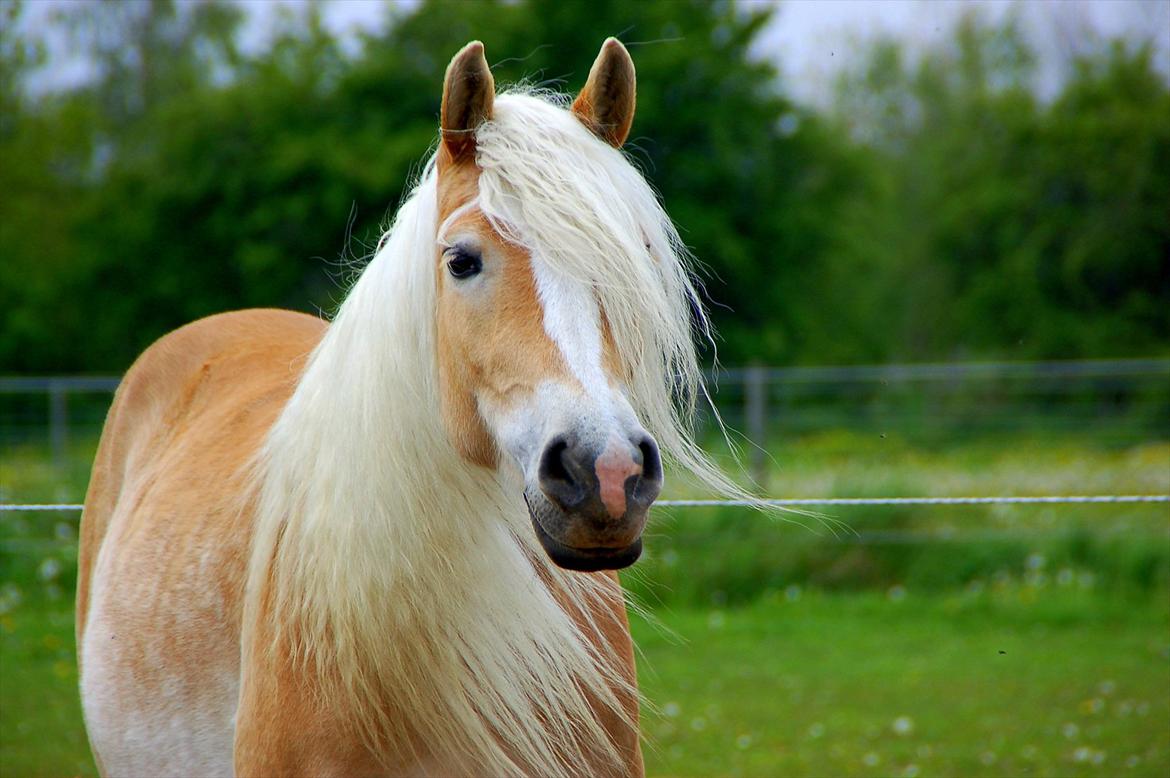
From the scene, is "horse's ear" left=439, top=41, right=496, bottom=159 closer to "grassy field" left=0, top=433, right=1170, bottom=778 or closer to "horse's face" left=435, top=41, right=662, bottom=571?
"horse's face" left=435, top=41, right=662, bottom=571

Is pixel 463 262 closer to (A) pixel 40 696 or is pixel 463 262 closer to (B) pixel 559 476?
(B) pixel 559 476

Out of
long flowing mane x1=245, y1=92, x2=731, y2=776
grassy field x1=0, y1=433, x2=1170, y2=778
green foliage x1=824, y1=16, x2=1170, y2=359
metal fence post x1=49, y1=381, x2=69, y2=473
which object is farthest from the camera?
green foliage x1=824, y1=16, x2=1170, y2=359

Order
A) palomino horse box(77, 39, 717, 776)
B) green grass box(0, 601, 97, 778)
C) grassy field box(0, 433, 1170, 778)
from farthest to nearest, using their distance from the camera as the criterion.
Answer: grassy field box(0, 433, 1170, 778) < green grass box(0, 601, 97, 778) < palomino horse box(77, 39, 717, 776)

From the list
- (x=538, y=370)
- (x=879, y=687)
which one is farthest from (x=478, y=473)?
(x=879, y=687)

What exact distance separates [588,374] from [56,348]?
63.5 ft

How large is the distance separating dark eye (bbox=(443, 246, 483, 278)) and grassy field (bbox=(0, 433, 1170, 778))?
2.50 m

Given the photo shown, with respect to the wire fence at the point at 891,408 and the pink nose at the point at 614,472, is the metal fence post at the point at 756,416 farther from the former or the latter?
the pink nose at the point at 614,472

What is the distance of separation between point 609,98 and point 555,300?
0.55 meters

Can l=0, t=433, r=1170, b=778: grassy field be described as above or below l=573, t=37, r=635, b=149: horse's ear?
below

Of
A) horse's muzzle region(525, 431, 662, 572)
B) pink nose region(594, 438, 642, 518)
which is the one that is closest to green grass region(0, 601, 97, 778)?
horse's muzzle region(525, 431, 662, 572)

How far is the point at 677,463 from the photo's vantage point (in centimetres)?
215

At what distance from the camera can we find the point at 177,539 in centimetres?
277

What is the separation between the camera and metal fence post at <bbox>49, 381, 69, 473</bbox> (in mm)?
9977

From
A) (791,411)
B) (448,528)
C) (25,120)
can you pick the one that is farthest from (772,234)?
(448,528)
